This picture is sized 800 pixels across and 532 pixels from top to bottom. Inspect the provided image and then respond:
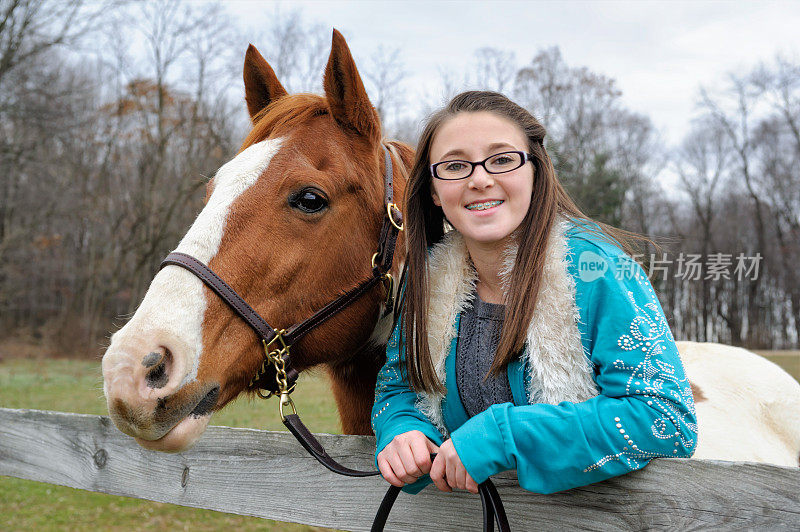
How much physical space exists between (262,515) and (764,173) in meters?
35.9

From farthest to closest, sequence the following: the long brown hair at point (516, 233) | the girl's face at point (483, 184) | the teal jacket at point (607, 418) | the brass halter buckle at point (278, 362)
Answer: the brass halter buckle at point (278, 362) < the girl's face at point (483, 184) < the long brown hair at point (516, 233) < the teal jacket at point (607, 418)

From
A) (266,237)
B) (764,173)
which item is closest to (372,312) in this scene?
(266,237)

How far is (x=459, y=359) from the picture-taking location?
1.73 meters

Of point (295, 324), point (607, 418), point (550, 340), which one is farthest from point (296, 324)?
point (607, 418)

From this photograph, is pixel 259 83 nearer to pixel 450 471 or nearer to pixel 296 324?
pixel 296 324

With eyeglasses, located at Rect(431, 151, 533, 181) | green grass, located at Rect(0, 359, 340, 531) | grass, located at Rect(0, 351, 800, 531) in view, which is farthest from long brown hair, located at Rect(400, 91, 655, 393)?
green grass, located at Rect(0, 359, 340, 531)

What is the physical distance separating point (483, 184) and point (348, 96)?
2.66 ft

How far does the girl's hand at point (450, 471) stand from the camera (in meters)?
1.39

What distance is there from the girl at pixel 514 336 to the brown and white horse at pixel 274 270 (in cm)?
31

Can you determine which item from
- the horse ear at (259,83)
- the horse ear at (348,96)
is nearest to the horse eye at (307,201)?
the horse ear at (348,96)

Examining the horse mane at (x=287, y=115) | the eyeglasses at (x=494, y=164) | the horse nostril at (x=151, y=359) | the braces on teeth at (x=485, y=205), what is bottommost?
the horse nostril at (x=151, y=359)

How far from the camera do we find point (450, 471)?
1411mm

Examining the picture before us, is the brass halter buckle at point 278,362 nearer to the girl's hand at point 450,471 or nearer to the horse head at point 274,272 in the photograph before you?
the horse head at point 274,272

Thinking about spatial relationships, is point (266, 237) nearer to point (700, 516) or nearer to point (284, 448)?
point (284, 448)
